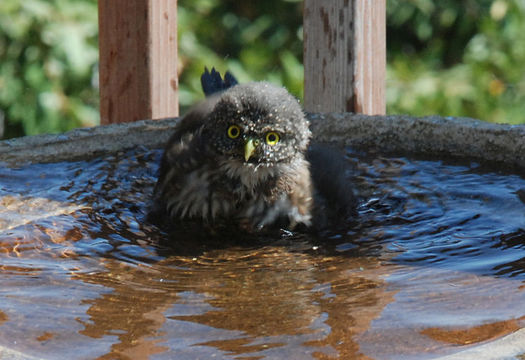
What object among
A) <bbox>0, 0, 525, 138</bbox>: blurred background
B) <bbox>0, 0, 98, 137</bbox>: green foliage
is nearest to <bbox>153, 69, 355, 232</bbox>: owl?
<bbox>0, 0, 98, 137</bbox>: green foliage

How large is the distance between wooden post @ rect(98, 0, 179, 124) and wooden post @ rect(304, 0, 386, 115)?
0.66 meters

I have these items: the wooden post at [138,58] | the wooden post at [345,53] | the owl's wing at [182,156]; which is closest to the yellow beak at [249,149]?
the owl's wing at [182,156]

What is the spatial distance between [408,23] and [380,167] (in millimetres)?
4007

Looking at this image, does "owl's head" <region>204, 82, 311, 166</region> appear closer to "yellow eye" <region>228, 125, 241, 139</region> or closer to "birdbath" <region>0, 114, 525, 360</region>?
"yellow eye" <region>228, 125, 241, 139</region>

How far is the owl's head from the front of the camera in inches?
127

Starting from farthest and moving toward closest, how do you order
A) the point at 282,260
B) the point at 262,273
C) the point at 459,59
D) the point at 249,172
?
the point at 459,59, the point at 249,172, the point at 282,260, the point at 262,273

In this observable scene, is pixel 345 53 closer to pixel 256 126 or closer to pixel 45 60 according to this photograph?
pixel 256 126

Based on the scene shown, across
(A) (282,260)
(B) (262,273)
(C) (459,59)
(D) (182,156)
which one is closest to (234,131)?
(D) (182,156)

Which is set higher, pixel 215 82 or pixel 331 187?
pixel 215 82

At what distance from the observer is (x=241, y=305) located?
2.40 meters

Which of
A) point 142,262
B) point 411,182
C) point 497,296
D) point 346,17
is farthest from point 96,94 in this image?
point 497,296

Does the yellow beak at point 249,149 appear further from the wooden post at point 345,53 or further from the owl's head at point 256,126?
the wooden post at point 345,53

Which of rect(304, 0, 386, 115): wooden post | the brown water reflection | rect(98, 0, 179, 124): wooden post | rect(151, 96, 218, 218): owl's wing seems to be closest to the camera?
the brown water reflection

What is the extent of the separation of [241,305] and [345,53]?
2.07 metres
